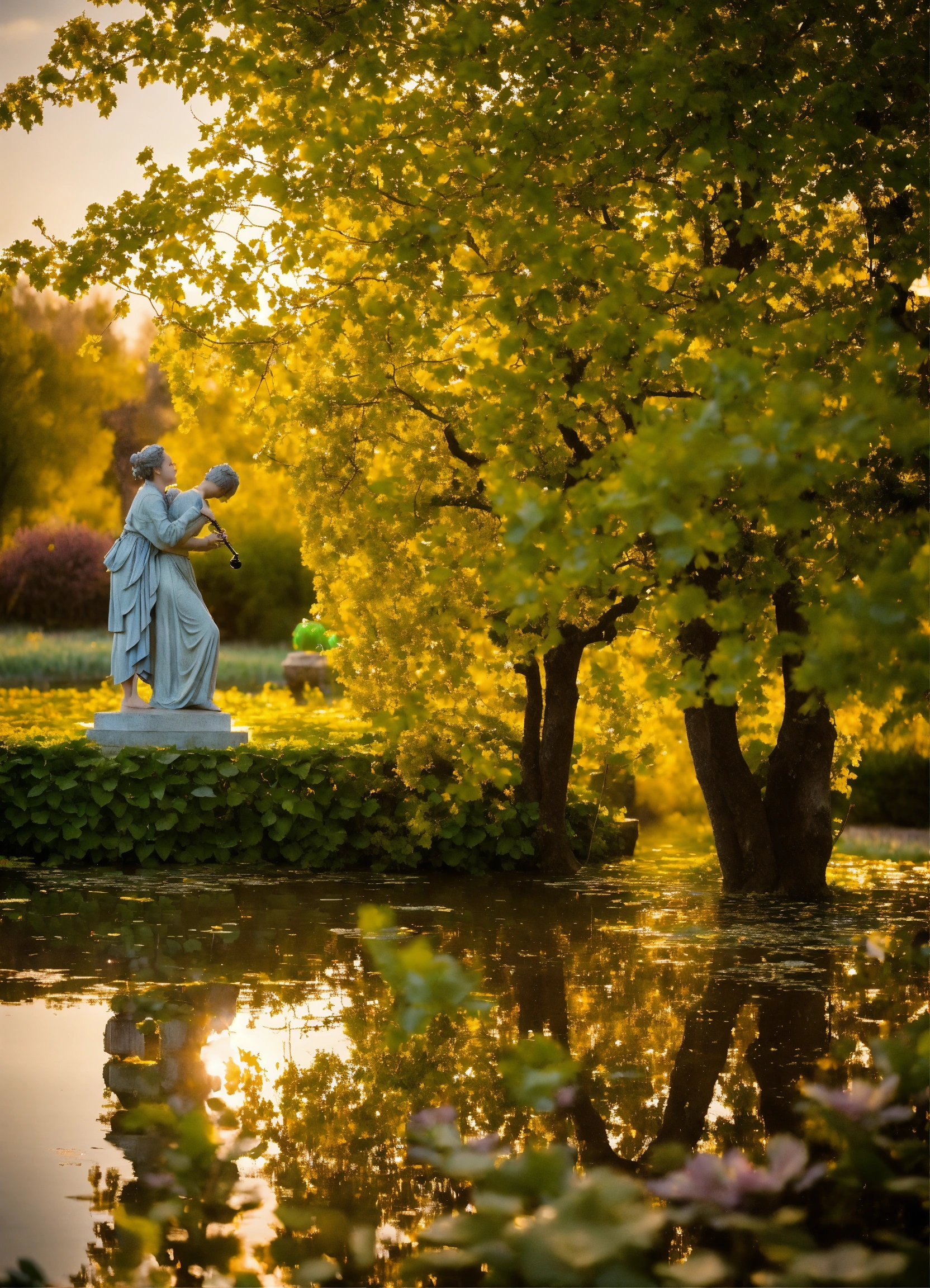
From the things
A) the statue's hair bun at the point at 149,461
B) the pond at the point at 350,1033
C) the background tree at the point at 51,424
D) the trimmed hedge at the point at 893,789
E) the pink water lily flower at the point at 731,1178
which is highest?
the background tree at the point at 51,424

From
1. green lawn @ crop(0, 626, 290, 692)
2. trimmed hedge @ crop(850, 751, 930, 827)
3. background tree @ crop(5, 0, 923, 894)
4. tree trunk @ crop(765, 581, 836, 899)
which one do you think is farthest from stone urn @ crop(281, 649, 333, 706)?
tree trunk @ crop(765, 581, 836, 899)

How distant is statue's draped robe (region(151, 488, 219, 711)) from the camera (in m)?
11.1

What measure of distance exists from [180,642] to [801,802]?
15.7ft

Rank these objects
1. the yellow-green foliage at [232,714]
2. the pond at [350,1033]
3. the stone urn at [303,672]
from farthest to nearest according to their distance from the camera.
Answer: the stone urn at [303,672] → the yellow-green foliage at [232,714] → the pond at [350,1033]

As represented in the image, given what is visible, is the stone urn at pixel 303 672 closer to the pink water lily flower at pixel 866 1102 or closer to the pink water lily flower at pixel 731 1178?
the pink water lily flower at pixel 866 1102

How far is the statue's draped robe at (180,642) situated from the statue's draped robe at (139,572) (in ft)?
0.21

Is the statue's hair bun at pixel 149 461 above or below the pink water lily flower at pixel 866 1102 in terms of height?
above

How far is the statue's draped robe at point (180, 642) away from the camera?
11.1 m

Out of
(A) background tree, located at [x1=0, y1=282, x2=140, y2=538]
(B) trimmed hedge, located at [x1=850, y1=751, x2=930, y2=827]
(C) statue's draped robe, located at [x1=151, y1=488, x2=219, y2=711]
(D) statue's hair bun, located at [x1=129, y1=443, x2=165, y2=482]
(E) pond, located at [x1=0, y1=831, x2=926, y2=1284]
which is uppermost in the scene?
(A) background tree, located at [x1=0, y1=282, x2=140, y2=538]

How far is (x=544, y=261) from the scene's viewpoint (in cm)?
534

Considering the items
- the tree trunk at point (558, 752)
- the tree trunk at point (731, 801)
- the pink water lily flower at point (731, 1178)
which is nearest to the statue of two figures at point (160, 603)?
the tree trunk at point (558, 752)

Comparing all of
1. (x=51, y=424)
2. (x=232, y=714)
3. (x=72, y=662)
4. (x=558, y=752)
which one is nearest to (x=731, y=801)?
(x=558, y=752)

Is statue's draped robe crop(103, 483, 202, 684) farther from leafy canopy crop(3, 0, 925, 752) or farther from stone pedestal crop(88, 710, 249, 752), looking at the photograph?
leafy canopy crop(3, 0, 925, 752)

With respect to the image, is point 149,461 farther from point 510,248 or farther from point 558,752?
point 510,248
